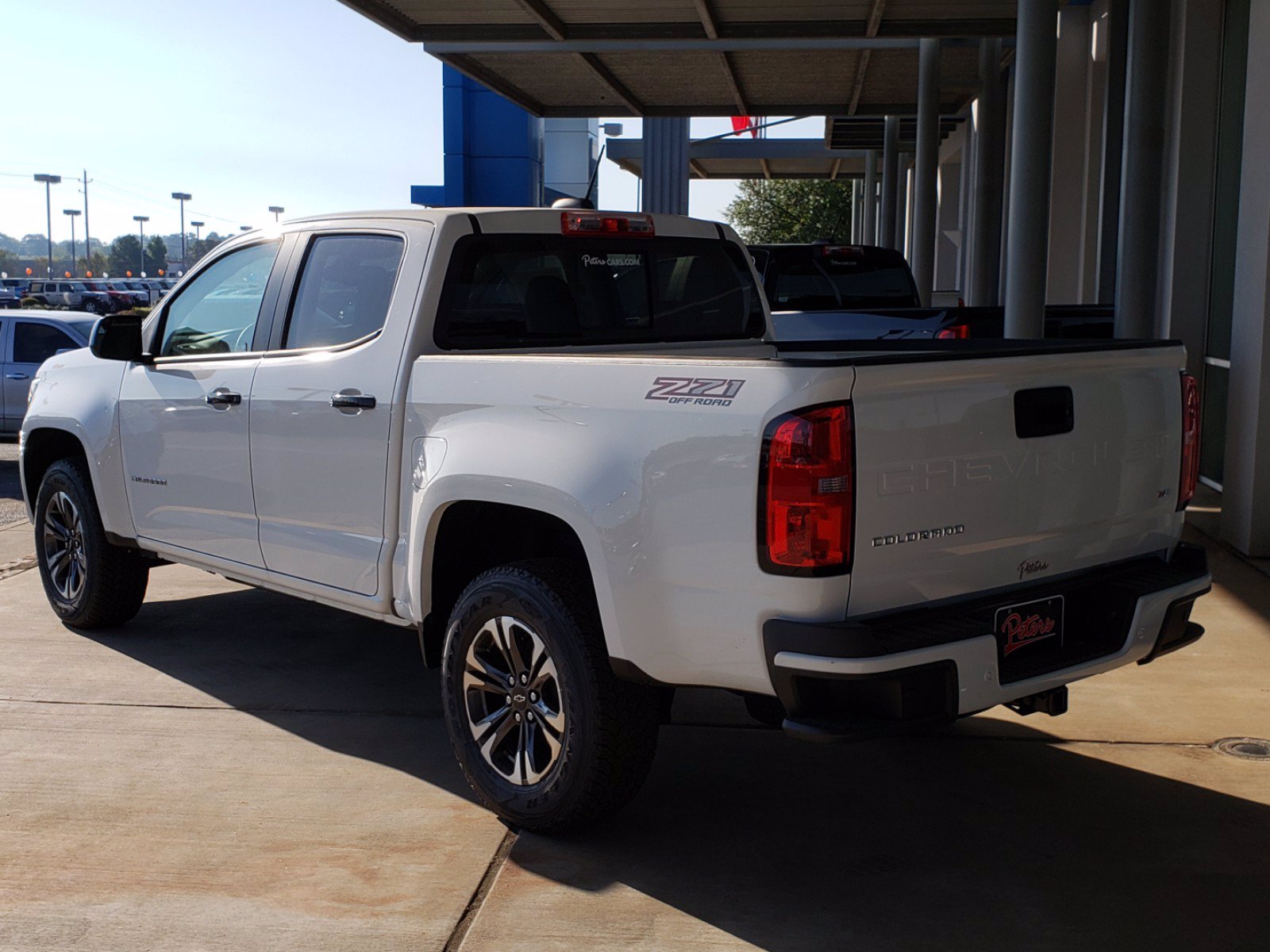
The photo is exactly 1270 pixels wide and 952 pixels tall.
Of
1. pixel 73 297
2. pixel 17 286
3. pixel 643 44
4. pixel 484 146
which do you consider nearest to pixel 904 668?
pixel 643 44

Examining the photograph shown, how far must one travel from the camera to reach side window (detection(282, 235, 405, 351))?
5.21m

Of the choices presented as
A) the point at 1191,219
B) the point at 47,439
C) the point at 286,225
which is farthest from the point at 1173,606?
the point at 1191,219

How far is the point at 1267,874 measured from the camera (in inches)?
167

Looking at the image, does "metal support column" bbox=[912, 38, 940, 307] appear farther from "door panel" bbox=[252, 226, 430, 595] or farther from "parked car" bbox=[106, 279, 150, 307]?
"parked car" bbox=[106, 279, 150, 307]

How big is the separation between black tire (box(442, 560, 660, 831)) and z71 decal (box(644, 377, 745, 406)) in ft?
2.46

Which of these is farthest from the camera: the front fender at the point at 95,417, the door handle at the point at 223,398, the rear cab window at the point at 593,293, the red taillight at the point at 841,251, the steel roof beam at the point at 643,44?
the steel roof beam at the point at 643,44

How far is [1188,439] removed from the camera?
464cm

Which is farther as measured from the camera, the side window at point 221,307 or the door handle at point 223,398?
the side window at point 221,307

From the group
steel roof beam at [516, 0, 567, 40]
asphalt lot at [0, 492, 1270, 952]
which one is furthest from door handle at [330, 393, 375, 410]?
steel roof beam at [516, 0, 567, 40]

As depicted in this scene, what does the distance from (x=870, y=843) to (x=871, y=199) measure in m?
34.0

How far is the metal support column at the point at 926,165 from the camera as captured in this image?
19.3 m

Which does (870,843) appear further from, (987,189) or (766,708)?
(987,189)

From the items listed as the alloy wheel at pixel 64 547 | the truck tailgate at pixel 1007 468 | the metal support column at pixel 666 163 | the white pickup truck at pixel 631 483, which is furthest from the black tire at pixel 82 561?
the metal support column at pixel 666 163

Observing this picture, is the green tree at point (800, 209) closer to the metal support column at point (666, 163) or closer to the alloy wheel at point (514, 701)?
the metal support column at point (666, 163)
